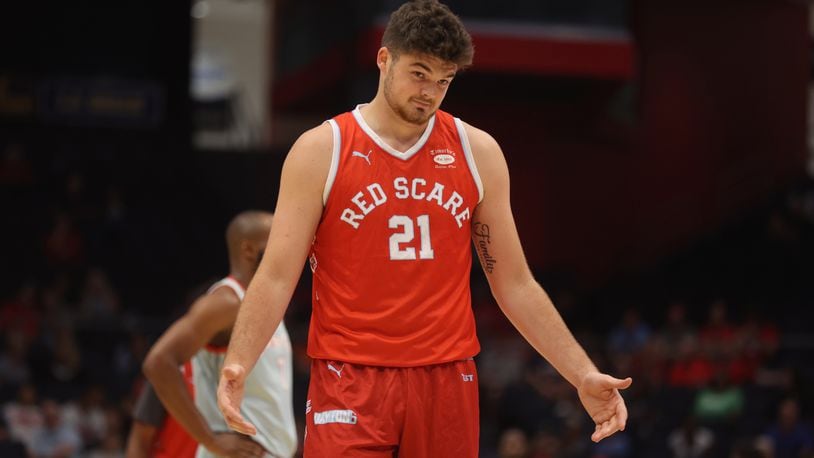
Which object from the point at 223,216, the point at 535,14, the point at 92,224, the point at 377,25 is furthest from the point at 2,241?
the point at 535,14

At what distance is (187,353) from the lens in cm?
534

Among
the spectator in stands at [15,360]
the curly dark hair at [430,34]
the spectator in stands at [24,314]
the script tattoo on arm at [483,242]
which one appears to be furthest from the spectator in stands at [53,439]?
the curly dark hair at [430,34]

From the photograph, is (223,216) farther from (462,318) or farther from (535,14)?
(462,318)

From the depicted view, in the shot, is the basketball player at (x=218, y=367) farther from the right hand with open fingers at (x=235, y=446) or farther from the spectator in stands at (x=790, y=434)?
the spectator in stands at (x=790, y=434)

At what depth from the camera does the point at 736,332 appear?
52.8 feet

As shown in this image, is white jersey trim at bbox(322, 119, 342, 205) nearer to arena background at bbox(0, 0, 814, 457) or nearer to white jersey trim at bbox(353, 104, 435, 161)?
white jersey trim at bbox(353, 104, 435, 161)

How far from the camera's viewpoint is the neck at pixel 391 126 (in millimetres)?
4062

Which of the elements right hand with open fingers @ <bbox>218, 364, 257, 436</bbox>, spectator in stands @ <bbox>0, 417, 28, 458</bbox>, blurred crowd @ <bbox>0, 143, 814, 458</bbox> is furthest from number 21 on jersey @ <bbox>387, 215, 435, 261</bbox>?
spectator in stands @ <bbox>0, 417, 28, 458</bbox>

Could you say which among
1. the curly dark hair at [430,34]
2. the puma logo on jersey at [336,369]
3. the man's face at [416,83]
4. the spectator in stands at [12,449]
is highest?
the curly dark hair at [430,34]

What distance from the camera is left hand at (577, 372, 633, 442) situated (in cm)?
393

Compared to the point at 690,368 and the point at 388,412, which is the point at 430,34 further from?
the point at 690,368

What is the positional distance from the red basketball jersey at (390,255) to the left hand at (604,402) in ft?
1.27

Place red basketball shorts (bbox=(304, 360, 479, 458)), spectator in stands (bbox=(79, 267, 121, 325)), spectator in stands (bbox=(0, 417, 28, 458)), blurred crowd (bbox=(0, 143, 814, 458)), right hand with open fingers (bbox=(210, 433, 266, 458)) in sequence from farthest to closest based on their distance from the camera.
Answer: spectator in stands (bbox=(79, 267, 121, 325)), blurred crowd (bbox=(0, 143, 814, 458)), spectator in stands (bbox=(0, 417, 28, 458)), right hand with open fingers (bbox=(210, 433, 266, 458)), red basketball shorts (bbox=(304, 360, 479, 458))

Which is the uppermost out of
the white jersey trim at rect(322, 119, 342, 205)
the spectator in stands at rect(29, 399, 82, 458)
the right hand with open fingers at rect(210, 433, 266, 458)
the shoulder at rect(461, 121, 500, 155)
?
the shoulder at rect(461, 121, 500, 155)
